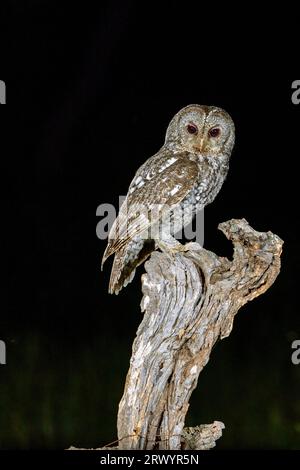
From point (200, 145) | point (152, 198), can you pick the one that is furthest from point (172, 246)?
point (200, 145)

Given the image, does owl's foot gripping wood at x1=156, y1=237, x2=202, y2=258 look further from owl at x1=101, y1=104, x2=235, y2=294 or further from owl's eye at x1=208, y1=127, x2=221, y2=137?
owl's eye at x1=208, y1=127, x2=221, y2=137

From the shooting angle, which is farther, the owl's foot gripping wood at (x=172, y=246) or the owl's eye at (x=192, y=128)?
the owl's eye at (x=192, y=128)

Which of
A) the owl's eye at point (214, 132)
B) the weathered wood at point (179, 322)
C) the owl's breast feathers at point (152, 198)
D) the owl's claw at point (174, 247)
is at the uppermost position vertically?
the owl's eye at point (214, 132)

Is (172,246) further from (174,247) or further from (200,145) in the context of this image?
(200,145)

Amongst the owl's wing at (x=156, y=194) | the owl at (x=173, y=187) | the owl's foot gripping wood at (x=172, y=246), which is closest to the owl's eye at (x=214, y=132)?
the owl at (x=173, y=187)

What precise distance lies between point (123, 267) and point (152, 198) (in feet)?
0.85

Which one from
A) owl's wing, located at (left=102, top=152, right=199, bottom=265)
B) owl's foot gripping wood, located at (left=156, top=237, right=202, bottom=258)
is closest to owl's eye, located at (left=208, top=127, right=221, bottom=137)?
owl's wing, located at (left=102, top=152, right=199, bottom=265)

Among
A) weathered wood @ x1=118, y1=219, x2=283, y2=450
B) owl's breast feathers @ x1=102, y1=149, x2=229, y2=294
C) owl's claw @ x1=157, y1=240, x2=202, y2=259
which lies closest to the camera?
weathered wood @ x1=118, y1=219, x2=283, y2=450

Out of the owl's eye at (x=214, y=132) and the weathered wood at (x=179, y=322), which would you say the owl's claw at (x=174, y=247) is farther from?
the owl's eye at (x=214, y=132)

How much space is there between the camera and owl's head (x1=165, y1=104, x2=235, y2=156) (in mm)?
2828

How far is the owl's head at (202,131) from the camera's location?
283 centimetres

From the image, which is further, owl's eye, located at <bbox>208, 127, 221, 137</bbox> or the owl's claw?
owl's eye, located at <bbox>208, 127, 221, 137</bbox>

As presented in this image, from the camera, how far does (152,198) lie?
9.34 ft
